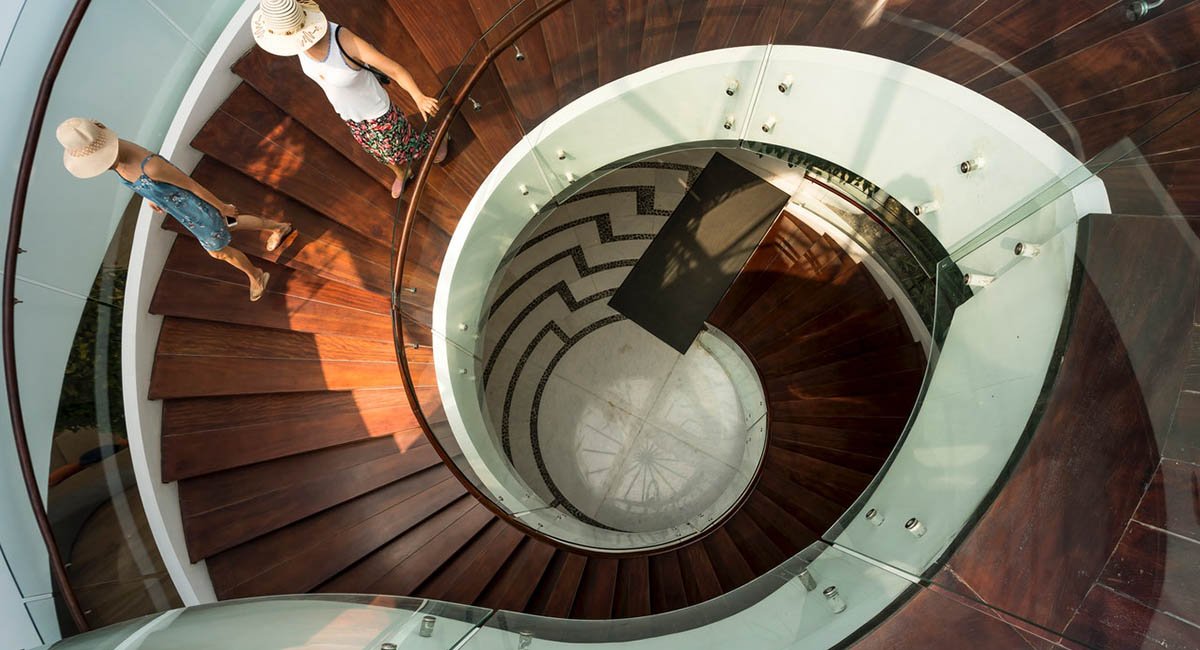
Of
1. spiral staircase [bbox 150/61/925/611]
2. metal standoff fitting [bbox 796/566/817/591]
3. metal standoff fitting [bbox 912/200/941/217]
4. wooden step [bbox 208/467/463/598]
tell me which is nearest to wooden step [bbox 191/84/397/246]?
spiral staircase [bbox 150/61/925/611]

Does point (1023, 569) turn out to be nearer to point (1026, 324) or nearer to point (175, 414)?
point (1026, 324)

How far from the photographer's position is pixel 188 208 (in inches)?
133

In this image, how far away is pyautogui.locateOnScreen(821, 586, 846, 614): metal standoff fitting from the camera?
312 centimetres

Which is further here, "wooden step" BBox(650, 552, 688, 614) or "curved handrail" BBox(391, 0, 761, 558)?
"wooden step" BBox(650, 552, 688, 614)

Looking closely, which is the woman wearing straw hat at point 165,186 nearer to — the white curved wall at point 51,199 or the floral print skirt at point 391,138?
the white curved wall at point 51,199

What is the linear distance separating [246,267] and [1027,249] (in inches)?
184

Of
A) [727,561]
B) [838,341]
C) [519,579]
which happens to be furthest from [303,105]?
[727,561]

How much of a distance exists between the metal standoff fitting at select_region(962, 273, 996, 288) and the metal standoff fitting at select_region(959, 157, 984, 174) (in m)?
0.69

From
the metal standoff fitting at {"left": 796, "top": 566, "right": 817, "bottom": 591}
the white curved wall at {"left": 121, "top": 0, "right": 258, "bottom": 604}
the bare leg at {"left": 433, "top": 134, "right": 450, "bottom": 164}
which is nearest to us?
the metal standoff fitting at {"left": 796, "top": 566, "right": 817, "bottom": 591}

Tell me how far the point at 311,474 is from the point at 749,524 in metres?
4.53

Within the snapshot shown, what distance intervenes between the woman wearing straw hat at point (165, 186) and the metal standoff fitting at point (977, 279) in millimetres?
4439

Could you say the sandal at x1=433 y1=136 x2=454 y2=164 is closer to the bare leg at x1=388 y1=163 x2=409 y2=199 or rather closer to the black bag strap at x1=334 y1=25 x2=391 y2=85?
the bare leg at x1=388 y1=163 x2=409 y2=199

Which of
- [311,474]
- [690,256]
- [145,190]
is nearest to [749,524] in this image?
[690,256]

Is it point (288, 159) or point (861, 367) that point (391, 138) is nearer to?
point (288, 159)
